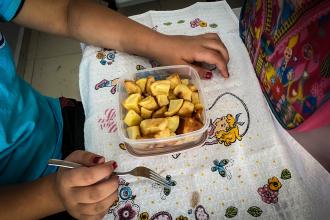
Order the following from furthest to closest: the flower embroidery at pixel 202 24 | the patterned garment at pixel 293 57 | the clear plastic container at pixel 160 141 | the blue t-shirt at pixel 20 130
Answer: the flower embroidery at pixel 202 24, the blue t-shirt at pixel 20 130, the clear plastic container at pixel 160 141, the patterned garment at pixel 293 57

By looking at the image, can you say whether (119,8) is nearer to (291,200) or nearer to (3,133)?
(3,133)

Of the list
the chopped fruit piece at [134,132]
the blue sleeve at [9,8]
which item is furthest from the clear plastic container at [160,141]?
the blue sleeve at [9,8]

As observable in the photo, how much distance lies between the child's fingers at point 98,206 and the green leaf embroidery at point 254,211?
204mm

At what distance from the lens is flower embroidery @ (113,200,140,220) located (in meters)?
0.49

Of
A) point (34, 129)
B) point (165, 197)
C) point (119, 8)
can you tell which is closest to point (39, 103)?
point (34, 129)

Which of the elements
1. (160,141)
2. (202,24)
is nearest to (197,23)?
(202,24)

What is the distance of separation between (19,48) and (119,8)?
0.56 meters

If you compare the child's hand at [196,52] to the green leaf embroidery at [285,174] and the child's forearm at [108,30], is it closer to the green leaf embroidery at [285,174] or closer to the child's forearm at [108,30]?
the child's forearm at [108,30]

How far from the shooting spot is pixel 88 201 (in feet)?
1.53

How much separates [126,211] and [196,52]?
1.10 feet

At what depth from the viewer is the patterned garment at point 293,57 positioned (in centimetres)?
40

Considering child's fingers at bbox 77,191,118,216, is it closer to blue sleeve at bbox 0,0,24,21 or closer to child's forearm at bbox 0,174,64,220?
child's forearm at bbox 0,174,64,220

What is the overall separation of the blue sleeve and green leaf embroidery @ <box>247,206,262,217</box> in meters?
0.62

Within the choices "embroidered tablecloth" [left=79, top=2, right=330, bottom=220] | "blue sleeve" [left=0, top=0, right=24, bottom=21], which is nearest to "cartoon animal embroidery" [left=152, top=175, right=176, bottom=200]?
"embroidered tablecloth" [left=79, top=2, right=330, bottom=220]
